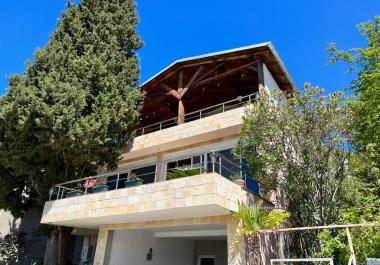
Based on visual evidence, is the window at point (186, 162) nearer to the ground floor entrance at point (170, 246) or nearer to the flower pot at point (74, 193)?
the ground floor entrance at point (170, 246)

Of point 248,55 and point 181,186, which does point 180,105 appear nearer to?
point 248,55

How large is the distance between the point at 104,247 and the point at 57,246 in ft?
10.0

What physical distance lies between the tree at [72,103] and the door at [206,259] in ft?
24.2

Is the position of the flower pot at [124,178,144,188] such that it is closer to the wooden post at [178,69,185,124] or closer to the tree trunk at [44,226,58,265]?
the wooden post at [178,69,185,124]

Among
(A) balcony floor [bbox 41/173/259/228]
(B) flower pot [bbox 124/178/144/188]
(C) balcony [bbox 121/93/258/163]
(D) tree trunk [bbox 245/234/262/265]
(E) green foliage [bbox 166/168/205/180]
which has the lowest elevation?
(D) tree trunk [bbox 245/234/262/265]

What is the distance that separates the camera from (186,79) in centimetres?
1941

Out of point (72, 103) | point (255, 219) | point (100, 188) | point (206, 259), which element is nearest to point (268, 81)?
point (255, 219)

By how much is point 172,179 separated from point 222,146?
14.9 ft

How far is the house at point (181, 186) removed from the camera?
10.5 m

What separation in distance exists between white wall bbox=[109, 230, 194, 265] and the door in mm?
510

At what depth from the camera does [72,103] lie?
13359mm

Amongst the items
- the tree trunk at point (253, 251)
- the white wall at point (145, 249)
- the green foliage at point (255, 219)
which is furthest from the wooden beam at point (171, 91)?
the tree trunk at point (253, 251)

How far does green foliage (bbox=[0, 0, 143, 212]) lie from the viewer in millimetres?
13023

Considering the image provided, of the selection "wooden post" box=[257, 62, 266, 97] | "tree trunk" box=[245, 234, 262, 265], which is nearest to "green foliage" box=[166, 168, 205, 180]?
"tree trunk" box=[245, 234, 262, 265]
